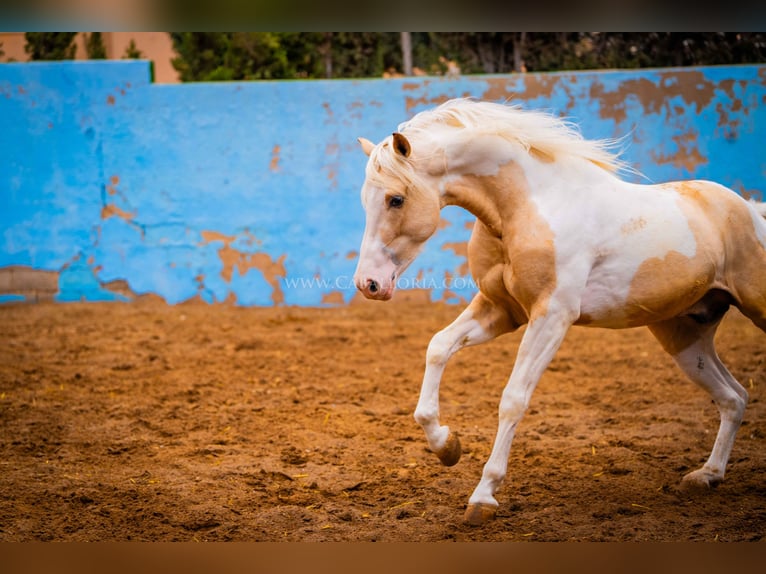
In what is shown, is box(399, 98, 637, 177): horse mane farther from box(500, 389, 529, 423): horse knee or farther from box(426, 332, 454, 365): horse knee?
box(500, 389, 529, 423): horse knee

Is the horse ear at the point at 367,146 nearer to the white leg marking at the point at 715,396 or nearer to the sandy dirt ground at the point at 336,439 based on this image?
the sandy dirt ground at the point at 336,439

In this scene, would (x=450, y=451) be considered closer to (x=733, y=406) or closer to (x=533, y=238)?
(x=533, y=238)

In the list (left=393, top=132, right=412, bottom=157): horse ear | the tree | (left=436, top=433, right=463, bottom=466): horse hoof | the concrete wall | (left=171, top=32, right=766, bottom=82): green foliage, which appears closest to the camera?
(left=393, top=132, right=412, bottom=157): horse ear

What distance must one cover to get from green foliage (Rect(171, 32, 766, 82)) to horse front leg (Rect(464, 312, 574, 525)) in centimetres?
882

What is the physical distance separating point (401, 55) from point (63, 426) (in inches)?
378

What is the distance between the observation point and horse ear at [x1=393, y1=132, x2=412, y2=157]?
3121 millimetres

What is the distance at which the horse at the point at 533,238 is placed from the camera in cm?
323

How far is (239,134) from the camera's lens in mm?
9000

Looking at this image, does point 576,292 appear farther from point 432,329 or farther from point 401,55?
point 401,55

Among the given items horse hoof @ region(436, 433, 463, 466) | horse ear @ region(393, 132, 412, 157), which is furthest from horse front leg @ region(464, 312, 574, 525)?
horse ear @ region(393, 132, 412, 157)

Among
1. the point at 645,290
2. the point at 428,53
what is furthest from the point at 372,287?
the point at 428,53

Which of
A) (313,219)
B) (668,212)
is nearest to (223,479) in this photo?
(668,212)

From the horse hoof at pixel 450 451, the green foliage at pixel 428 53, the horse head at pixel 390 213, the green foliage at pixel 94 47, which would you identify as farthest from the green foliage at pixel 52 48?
the horse hoof at pixel 450 451

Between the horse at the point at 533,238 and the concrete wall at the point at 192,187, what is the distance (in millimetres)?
5270
